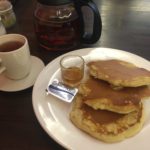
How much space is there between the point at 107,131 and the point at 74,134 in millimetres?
77

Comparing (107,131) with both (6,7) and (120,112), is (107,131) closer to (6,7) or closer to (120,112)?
(120,112)

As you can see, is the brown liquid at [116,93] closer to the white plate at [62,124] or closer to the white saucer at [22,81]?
the white plate at [62,124]

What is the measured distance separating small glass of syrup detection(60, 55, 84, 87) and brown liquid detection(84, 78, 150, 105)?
0.26 ft

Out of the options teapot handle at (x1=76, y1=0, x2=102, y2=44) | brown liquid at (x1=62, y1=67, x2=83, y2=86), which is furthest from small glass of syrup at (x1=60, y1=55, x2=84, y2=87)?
teapot handle at (x1=76, y1=0, x2=102, y2=44)

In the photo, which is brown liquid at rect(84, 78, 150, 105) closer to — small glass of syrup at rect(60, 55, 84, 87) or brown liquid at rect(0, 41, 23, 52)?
small glass of syrup at rect(60, 55, 84, 87)

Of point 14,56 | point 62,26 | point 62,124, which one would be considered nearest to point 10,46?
point 14,56

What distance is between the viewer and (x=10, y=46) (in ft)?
2.50

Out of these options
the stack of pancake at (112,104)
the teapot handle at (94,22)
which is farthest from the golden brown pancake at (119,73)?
the teapot handle at (94,22)

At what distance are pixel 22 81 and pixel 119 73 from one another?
313mm

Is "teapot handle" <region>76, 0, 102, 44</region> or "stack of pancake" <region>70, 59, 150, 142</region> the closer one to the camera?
"stack of pancake" <region>70, 59, 150, 142</region>

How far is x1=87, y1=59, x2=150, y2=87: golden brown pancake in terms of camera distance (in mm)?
594

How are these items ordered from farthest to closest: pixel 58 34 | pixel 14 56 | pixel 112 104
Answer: pixel 58 34 < pixel 14 56 < pixel 112 104

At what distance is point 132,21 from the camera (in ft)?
3.30

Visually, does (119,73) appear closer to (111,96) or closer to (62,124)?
(111,96)
